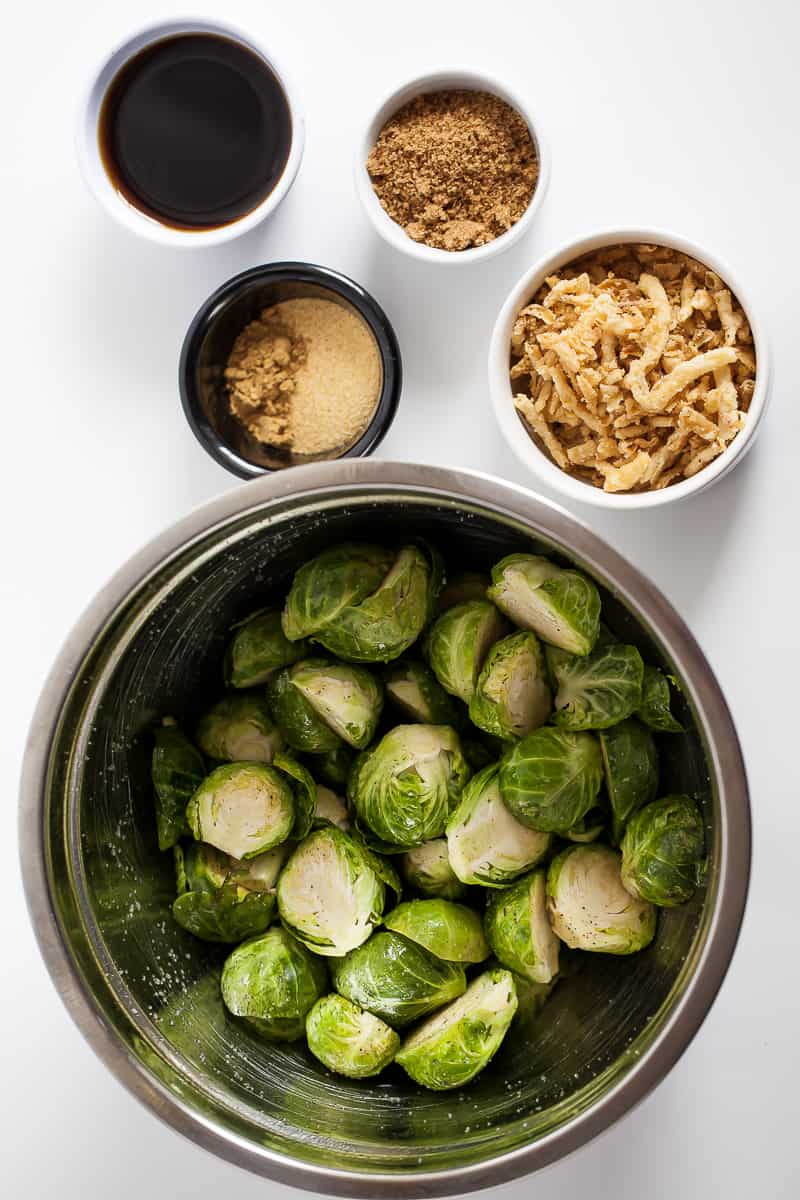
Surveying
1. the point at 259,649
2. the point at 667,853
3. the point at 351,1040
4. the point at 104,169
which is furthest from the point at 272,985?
the point at 104,169

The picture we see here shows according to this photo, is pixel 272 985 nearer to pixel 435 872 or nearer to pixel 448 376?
pixel 435 872

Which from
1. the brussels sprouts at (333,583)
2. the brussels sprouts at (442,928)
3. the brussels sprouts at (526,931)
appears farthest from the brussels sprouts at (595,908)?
the brussels sprouts at (333,583)

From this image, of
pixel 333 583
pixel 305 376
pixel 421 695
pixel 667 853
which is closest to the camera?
pixel 667 853

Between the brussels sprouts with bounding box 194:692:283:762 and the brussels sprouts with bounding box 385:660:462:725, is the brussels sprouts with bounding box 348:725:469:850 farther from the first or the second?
the brussels sprouts with bounding box 194:692:283:762

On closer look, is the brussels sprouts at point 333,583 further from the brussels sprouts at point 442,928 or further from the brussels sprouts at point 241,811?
the brussels sprouts at point 442,928

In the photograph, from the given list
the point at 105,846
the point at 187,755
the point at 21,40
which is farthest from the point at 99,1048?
the point at 21,40
